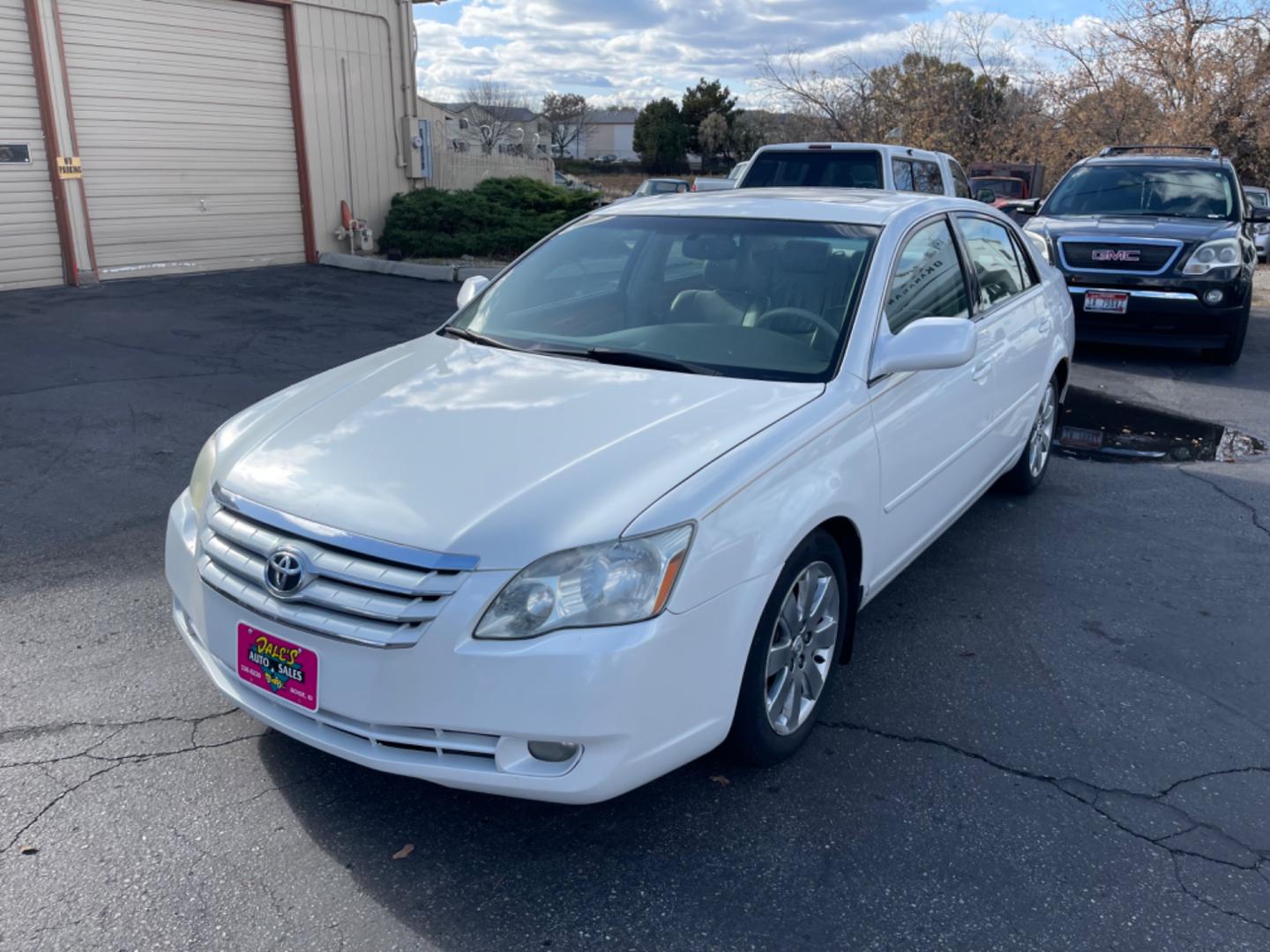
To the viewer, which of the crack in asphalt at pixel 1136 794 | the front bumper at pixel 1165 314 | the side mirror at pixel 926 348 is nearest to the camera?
the crack in asphalt at pixel 1136 794

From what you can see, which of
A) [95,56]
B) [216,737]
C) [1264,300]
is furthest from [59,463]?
[1264,300]

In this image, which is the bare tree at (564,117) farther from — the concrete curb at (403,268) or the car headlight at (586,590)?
the car headlight at (586,590)

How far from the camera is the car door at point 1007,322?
4.76 m

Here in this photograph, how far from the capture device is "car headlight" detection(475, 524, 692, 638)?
254cm

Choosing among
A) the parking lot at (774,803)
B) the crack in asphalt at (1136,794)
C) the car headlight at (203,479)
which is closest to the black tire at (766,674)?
the parking lot at (774,803)

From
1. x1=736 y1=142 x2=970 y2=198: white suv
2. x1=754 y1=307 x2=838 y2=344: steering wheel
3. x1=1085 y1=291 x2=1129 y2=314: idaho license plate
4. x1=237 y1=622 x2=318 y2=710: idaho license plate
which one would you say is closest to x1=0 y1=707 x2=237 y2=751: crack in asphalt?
x1=237 y1=622 x2=318 y2=710: idaho license plate

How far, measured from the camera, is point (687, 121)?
5141cm

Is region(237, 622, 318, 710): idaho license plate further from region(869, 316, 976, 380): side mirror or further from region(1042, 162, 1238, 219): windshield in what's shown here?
region(1042, 162, 1238, 219): windshield

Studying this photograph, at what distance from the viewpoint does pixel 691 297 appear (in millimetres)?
3975

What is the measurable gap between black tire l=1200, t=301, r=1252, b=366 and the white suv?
122 inches

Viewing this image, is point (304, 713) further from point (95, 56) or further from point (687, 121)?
point (687, 121)

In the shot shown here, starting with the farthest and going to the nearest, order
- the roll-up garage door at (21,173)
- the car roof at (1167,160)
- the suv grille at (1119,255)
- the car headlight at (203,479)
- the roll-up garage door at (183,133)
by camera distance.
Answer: the roll-up garage door at (183,133)
the roll-up garage door at (21,173)
the car roof at (1167,160)
the suv grille at (1119,255)
the car headlight at (203,479)

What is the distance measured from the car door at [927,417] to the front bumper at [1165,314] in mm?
5203

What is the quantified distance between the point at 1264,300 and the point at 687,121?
40.8 metres
